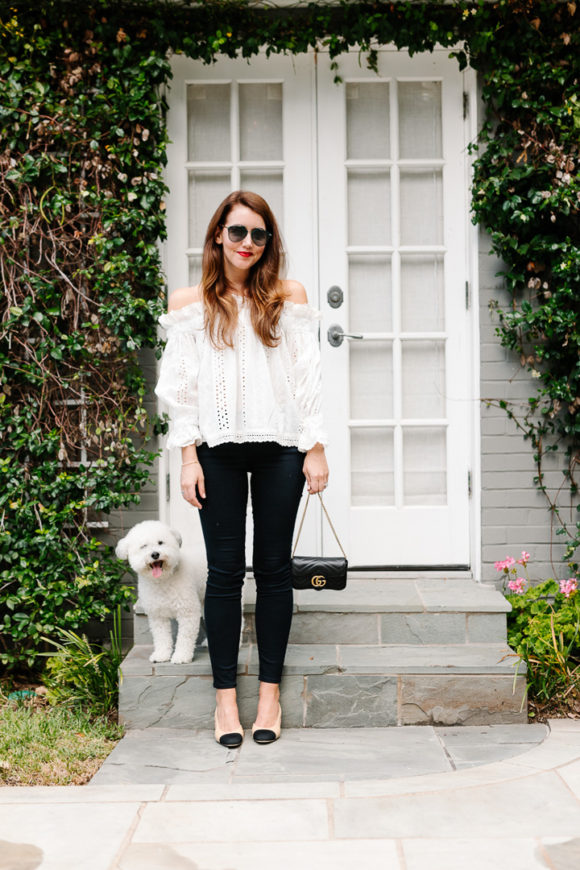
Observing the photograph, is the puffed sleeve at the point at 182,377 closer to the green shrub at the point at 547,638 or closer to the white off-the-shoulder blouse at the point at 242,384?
the white off-the-shoulder blouse at the point at 242,384

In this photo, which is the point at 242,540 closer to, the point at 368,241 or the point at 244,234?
the point at 244,234

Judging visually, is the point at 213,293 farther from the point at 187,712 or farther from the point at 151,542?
the point at 187,712

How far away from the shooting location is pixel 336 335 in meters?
3.97

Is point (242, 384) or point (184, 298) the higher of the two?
point (184, 298)

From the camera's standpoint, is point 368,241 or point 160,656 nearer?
point 160,656

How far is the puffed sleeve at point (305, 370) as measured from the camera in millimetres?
2910

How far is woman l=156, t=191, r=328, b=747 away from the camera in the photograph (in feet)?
9.52

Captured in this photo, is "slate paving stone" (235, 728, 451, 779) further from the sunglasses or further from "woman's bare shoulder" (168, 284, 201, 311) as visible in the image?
the sunglasses

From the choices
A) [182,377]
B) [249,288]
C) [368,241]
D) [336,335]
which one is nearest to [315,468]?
[182,377]

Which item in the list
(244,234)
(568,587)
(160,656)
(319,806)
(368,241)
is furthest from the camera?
(368,241)

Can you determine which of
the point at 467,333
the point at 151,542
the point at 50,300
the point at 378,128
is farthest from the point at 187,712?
the point at 378,128

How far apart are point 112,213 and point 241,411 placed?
132 centimetres

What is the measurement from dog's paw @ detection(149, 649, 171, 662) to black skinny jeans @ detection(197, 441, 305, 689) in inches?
13.2

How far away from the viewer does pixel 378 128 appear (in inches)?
158
